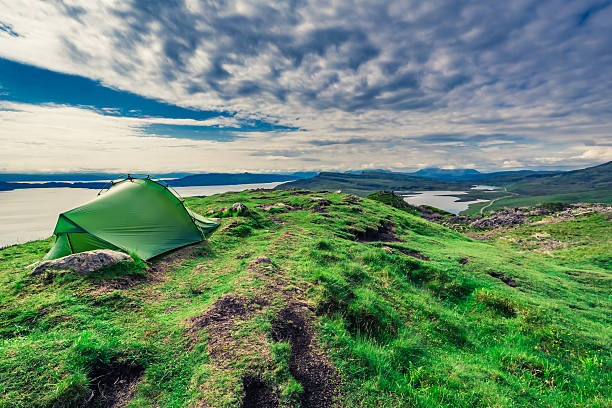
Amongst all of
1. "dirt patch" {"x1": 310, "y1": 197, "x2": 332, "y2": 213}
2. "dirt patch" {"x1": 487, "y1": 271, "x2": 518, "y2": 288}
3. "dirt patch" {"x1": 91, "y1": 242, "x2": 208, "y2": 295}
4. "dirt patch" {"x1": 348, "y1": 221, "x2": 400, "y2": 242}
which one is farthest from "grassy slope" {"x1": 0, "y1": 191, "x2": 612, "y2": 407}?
"dirt patch" {"x1": 310, "y1": 197, "x2": 332, "y2": 213}

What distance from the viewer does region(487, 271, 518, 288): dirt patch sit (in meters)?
16.1

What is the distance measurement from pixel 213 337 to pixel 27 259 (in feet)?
46.4

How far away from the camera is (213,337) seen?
6.37 metres

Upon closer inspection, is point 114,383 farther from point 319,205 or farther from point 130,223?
point 319,205

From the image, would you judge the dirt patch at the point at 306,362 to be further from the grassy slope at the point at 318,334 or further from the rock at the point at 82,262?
the rock at the point at 82,262

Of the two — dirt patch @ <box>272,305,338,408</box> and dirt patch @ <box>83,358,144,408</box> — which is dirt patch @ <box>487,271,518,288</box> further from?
dirt patch @ <box>83,358,144,408</box>

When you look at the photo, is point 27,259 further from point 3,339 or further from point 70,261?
point 3,339

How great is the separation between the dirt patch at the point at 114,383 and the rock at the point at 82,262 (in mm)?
5187

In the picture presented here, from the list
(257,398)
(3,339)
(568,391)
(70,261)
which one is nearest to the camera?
(257,398)

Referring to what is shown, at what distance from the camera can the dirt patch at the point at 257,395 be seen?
4877 mm

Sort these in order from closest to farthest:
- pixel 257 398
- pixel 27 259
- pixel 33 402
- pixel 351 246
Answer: pixel 33 402 < pixel 257 398 < pixel 27 259 < pixel 351 246

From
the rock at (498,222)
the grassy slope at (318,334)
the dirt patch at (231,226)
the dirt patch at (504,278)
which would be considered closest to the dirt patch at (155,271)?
the grassy slope at (318,334)

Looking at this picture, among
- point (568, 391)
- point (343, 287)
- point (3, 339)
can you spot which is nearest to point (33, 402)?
point (3, 339)

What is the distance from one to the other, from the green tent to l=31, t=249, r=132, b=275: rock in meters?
1.81
